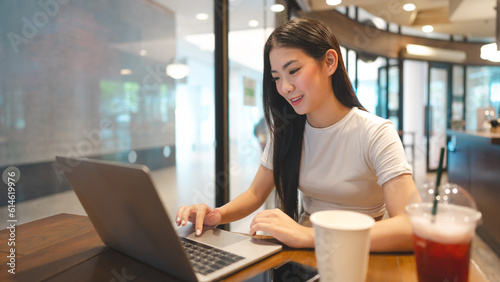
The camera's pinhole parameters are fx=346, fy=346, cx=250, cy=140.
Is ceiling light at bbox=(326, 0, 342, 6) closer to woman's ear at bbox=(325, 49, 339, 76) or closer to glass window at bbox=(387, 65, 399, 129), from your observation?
woman's ear at bbox=(325, 49, 339, 76)

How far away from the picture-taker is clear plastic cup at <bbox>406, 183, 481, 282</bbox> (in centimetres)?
54

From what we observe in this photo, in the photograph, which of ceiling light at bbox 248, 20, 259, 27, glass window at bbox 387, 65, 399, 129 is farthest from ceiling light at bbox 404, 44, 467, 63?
ceiling light at bbox 248, 20, 259, 27

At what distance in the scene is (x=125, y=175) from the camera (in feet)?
1.96

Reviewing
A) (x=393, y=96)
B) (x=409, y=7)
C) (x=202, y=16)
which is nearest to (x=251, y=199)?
(x=202, y=16)

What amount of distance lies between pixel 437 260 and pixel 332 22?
513cm

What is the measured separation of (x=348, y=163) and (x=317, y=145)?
0.14 metres

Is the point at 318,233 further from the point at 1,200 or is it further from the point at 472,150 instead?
the point at 472,150

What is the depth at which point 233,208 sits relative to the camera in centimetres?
126

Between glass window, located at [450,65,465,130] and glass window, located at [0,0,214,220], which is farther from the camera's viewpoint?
glass window, located at [450,65,465,130]

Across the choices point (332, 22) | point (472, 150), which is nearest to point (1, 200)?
point (472, 150)

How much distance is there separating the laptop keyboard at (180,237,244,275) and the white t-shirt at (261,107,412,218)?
572 mm

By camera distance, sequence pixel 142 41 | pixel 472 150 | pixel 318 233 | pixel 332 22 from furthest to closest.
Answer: pixel 332 22 → pixel 472 150 → pixel 142 41 → pixel 318 233

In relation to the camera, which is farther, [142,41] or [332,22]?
[332,22]

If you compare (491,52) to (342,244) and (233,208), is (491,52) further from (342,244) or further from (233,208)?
(342,244)
